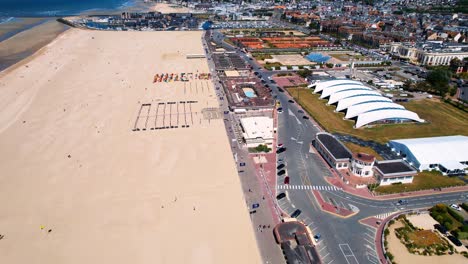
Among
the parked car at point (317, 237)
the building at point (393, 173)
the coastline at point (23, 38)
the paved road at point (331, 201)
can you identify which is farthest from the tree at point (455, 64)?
the coastline at point (23, 38)

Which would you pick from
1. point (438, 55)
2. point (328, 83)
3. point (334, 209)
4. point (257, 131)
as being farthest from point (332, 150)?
point (438, 55)

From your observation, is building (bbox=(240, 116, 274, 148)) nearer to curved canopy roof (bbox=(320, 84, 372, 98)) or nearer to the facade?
curved canopy roof (bbox=(320, 84, 372, 98))

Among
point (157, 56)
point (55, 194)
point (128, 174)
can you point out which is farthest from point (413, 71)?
point (55, 194)

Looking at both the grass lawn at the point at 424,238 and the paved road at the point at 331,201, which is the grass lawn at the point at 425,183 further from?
the grass lawn at the point at 424,238

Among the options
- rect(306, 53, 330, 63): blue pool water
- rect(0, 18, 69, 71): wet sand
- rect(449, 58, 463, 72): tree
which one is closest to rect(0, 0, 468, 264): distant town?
rect(449, 58, 463, 72): tree

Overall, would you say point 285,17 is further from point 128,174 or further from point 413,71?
point 128,174

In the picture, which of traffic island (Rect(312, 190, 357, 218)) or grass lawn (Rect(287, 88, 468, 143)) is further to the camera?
grass lawn (Rect(287, 88, 468, 143))

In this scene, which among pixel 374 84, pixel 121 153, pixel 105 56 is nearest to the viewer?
pixel 121 153
